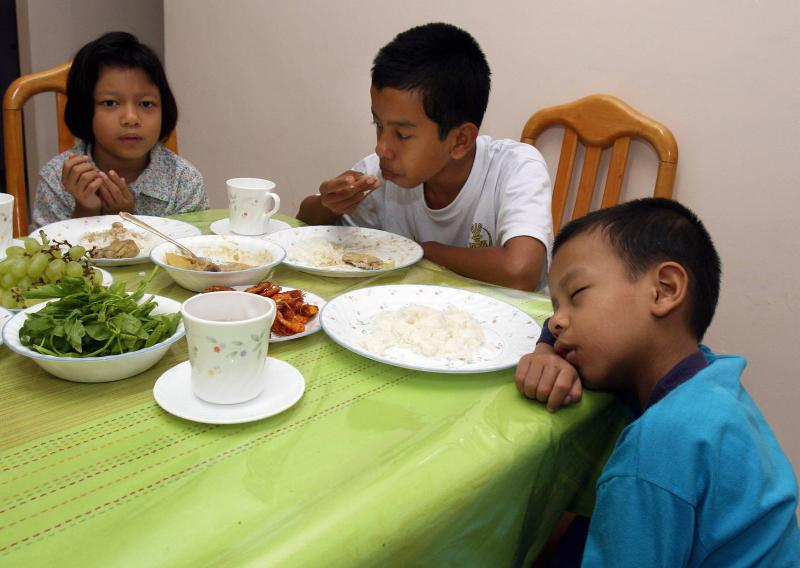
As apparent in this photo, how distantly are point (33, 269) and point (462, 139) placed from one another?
1.02 meters

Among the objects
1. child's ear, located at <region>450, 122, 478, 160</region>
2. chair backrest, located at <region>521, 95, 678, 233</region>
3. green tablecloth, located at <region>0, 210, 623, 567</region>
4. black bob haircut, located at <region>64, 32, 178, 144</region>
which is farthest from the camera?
chair backrest, located at <region>521, 95, 678, 233</region>

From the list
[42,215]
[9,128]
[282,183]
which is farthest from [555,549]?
[282,183]

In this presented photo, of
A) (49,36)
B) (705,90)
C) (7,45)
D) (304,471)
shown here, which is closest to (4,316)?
(304,471)

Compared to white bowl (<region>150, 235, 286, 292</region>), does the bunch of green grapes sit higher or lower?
higher

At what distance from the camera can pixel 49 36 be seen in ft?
11.3

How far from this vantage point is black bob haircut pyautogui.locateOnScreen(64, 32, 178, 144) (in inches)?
65.8

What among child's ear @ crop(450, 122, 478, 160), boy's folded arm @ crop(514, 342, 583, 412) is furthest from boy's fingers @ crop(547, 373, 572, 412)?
child's ear @ crop(450, 122, 478, 160)

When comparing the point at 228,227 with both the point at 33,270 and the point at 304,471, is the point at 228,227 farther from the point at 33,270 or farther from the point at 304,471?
the point at 304,471

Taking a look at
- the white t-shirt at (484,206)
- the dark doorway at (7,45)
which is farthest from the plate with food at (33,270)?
the dark doorway at (7,45)

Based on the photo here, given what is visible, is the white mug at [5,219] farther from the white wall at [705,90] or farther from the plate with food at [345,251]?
the white wall at [705,90]

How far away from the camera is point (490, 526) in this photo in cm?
70

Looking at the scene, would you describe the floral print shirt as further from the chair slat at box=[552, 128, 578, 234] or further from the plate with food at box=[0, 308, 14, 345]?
the chair slat at box=[552, 128, 578, 234]

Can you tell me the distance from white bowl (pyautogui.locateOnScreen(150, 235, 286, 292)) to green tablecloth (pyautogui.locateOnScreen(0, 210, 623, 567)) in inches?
8.2

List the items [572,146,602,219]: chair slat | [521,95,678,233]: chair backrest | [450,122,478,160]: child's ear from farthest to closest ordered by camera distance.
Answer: [572,146,602,219]: chair slat, [521,95,678,233]: chair backrest, [450,122,478,160]: child's ear
